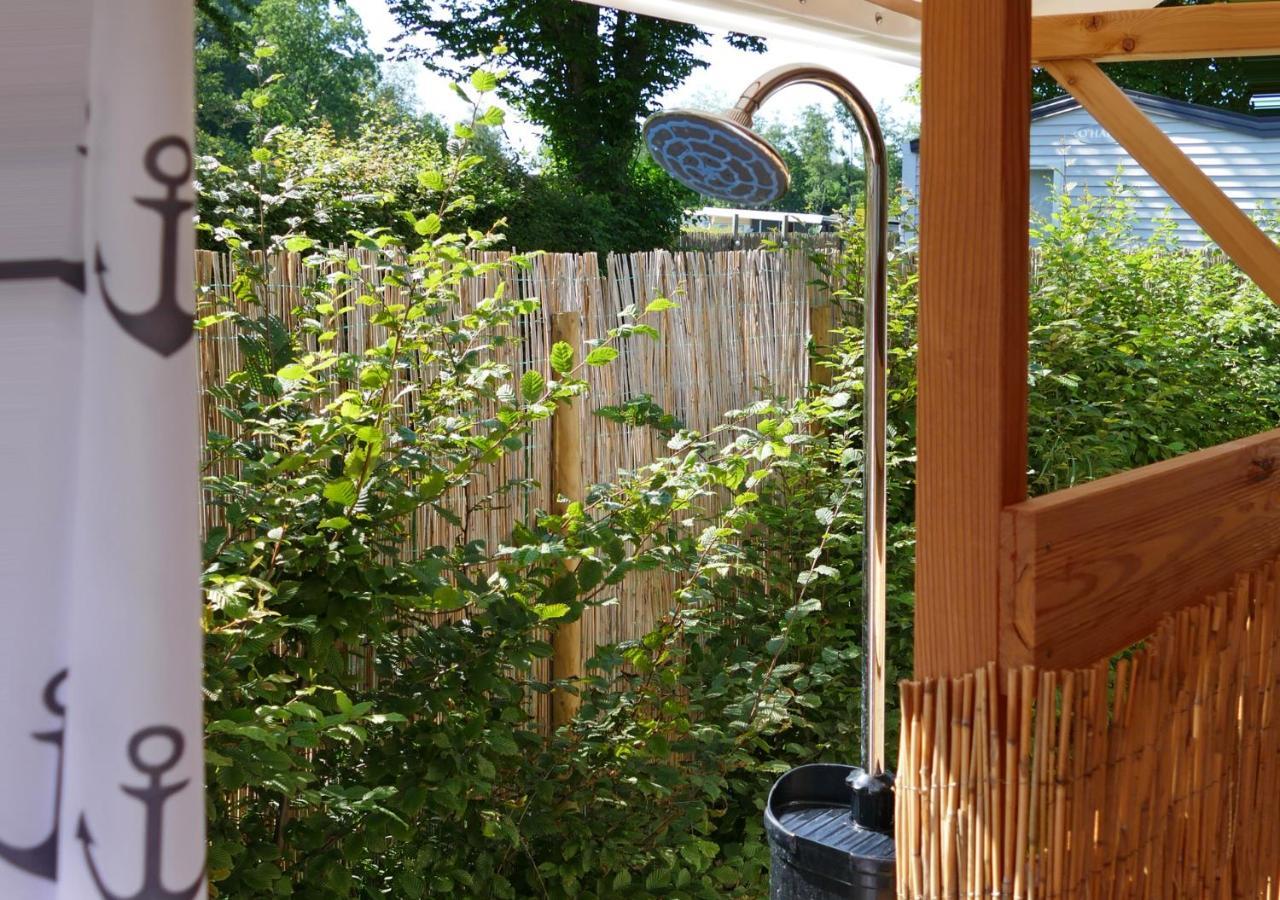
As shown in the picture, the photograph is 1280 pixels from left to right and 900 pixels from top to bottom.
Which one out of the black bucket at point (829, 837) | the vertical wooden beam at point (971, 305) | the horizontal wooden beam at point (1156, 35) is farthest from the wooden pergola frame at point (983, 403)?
the horizontal wooden beam at point (1156, 35)

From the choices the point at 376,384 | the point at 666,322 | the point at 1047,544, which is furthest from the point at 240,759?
the point at 666,322

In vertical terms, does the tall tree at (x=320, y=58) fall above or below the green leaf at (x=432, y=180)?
above

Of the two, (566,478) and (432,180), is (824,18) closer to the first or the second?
(432,180)

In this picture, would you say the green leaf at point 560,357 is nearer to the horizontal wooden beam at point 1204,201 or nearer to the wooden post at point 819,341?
the horizontal wooden beam at point 1204,201

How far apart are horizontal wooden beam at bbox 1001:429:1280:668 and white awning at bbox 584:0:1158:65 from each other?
1232mm

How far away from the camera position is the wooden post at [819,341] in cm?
471

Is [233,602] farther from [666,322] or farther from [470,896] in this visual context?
[666,322]

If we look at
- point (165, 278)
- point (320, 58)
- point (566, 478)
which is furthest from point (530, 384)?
point (320, 58)

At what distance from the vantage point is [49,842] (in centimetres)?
46

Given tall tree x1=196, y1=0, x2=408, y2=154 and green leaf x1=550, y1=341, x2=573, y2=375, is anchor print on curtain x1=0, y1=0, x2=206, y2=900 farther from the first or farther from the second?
tall tree x1=196, y1=0, x2=408, y2=154

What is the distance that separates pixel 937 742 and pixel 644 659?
2042mm

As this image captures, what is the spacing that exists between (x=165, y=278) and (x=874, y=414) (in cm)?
148

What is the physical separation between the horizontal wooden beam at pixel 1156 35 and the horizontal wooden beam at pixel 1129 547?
40.0 inches

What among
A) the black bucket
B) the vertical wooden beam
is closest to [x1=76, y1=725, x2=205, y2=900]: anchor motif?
the vertical wooden beam
